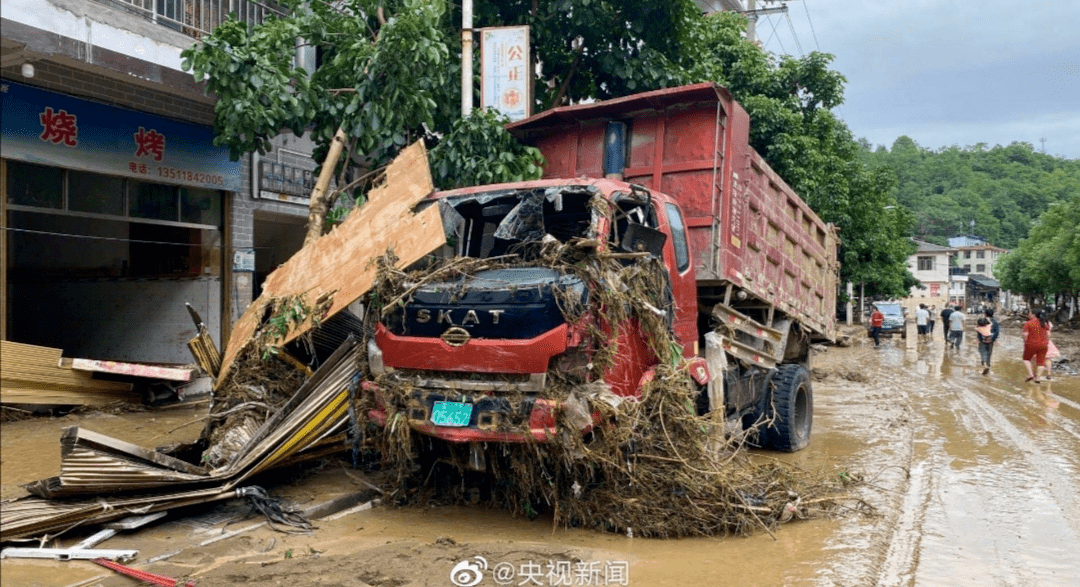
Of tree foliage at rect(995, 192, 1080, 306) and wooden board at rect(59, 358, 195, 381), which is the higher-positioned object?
tree foliage at rect(995, 192, 1080, 306)

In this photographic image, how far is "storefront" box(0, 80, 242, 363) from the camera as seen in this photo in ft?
27.3

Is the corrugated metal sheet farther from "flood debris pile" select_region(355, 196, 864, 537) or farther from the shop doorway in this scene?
the shop doorway

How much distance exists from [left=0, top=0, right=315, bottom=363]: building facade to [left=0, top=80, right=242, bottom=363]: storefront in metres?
0.02

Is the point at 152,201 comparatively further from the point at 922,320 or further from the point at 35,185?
the point at 922,320

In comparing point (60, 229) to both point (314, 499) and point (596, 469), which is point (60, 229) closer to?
point (314, 499)

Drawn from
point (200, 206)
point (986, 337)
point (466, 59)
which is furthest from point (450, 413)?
point (986, 337)

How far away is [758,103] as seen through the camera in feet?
58.1

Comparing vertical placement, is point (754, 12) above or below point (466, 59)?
above

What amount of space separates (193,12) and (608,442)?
26.7ft

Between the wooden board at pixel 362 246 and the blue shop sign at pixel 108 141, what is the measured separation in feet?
9.39

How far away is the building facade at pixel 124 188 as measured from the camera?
777 cm

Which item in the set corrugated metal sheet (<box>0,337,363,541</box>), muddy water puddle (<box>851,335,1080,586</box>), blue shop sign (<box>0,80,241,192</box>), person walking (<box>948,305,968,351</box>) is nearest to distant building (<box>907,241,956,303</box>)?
person walking (<box>948,305,968,351</box>)

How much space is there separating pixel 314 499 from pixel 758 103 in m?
14.9

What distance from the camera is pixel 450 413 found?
486 cm
